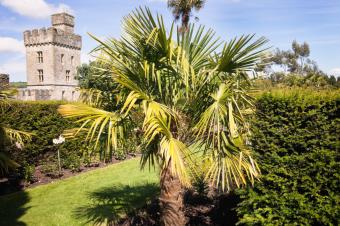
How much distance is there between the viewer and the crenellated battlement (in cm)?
4691

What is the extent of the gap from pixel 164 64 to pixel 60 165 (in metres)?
7.76

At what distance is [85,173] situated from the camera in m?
11.1

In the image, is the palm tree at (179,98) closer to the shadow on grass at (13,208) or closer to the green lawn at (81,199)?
the green lawn at (81,199)

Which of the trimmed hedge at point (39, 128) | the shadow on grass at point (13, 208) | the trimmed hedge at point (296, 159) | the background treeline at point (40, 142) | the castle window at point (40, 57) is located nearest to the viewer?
the trimmed hedge at point (296, 159)

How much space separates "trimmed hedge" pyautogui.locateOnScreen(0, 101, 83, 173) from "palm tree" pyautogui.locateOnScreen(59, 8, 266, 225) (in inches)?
240

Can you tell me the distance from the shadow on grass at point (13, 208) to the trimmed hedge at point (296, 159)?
508 cm

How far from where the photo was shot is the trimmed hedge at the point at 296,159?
14.5ft

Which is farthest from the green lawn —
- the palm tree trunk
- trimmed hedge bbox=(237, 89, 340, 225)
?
trimmed hedge bbox=(237, 89, 340, 225)

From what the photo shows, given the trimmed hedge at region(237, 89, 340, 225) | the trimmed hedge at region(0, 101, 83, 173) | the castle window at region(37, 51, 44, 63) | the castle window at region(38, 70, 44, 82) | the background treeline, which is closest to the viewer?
the trimmed hedge at region(237, 89, 340, 225)

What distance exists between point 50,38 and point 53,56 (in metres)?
2.82

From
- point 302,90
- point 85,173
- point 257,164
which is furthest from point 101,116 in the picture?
point 85,173

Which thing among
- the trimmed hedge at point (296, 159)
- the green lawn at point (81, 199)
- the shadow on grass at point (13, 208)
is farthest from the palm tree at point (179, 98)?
the shadow on grass at point (13, 208)

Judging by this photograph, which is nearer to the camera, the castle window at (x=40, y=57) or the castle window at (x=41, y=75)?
the castle window at (x=40, y=57)

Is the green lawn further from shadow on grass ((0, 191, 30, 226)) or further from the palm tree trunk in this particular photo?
the palm tree trunk
